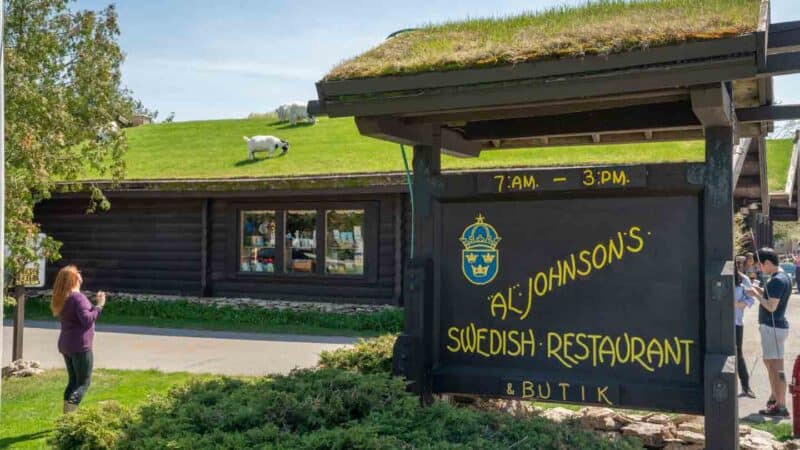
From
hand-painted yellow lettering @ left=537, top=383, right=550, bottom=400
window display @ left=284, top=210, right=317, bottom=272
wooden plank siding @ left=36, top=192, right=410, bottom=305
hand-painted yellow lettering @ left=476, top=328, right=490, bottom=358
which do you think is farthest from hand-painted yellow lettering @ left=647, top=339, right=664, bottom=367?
window display @ left=284, top=210, right=317, bottom=272

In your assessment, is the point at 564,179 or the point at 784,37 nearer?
the point at 784,37

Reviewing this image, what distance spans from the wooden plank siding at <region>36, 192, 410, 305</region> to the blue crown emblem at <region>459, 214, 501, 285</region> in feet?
35.5

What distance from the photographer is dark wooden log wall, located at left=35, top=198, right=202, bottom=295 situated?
1906 cm

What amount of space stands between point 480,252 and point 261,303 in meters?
12.8

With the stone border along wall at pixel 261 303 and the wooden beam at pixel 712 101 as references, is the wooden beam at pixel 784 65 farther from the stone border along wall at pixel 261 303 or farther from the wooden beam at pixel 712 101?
the stone border along wall at pixel 261 303

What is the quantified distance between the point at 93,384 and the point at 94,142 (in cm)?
449

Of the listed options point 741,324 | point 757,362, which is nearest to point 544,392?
point 741,324

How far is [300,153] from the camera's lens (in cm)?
2183

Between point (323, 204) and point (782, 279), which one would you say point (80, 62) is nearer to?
point (323, 204)

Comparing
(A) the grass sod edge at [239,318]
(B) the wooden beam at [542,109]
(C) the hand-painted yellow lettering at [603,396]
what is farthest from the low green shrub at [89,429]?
(A) the grass sod edge at [239,318]

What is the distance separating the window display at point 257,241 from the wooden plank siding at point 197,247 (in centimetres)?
20

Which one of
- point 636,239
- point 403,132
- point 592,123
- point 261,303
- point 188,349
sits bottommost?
point 188,349

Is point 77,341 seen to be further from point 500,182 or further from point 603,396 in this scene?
point 603,396

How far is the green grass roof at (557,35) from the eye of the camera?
4324 mm
